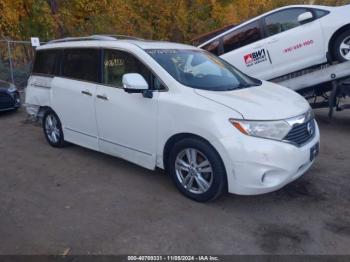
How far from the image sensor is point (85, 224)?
3.77 m

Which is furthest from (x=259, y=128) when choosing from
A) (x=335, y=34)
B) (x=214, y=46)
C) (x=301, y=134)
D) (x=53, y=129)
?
(x=214, y=46)

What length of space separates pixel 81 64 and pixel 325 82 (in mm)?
4311

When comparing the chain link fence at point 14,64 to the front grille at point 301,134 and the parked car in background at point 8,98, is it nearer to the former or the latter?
the parked car in background at point 8,98

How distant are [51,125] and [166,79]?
106 inches

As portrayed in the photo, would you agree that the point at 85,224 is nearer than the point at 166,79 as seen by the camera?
Yes

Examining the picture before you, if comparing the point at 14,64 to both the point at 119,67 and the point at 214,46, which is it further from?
the point at 119,67

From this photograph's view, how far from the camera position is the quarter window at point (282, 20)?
7.03m

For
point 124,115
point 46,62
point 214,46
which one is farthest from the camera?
point 214,46

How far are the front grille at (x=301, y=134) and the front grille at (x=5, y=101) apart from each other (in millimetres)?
7015

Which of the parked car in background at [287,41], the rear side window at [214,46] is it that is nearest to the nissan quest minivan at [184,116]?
the parked car in background at [287,41]

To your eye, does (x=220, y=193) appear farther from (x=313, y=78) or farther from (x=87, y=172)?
(x=313, y=78)

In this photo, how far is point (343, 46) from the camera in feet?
21.5

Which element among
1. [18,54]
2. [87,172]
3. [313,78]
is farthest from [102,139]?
[18,54]

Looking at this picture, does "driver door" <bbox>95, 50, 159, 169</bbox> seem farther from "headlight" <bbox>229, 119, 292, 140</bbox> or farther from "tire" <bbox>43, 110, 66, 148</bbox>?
"tire" <bbox>43, 110, 66, 148</bbox>
